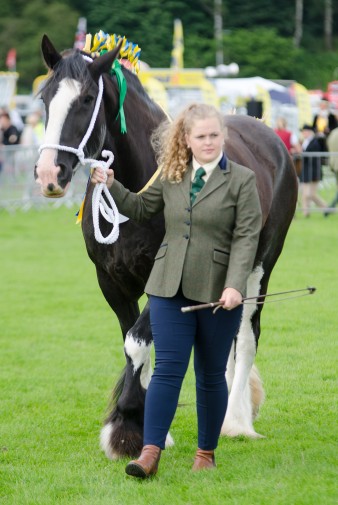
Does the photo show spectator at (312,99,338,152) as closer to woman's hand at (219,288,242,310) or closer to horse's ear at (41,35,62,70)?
horse's ear at (41,35,62,70)

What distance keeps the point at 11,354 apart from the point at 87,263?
618cm

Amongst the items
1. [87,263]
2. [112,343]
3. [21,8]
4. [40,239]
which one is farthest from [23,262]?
[21,8]

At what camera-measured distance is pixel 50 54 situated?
5.61 m

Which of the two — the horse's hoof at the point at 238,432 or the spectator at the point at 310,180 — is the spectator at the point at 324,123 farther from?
the horse's hoof at the point at 238,432

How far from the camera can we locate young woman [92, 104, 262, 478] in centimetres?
524

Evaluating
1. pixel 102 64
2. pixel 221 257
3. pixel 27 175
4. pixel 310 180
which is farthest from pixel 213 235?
pixel 27 175

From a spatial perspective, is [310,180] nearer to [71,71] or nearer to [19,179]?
[19,179]

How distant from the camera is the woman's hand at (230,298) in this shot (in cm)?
509

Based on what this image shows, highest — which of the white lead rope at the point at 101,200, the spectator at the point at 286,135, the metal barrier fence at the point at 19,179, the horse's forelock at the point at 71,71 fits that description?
the horse's forelock at the point at 71,71

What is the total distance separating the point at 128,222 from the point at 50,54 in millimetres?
1016

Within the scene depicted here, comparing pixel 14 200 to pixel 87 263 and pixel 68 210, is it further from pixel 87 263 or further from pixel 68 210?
pixel 87 263

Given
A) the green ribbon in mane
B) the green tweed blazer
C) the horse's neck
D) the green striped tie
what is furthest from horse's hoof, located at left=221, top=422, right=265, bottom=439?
the green ribbon in mane

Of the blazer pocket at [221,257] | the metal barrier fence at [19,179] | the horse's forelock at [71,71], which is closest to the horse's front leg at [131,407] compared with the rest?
the blazer pocket at [221,257]

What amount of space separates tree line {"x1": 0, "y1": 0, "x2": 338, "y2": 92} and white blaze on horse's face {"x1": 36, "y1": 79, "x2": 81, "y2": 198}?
6202 cm
